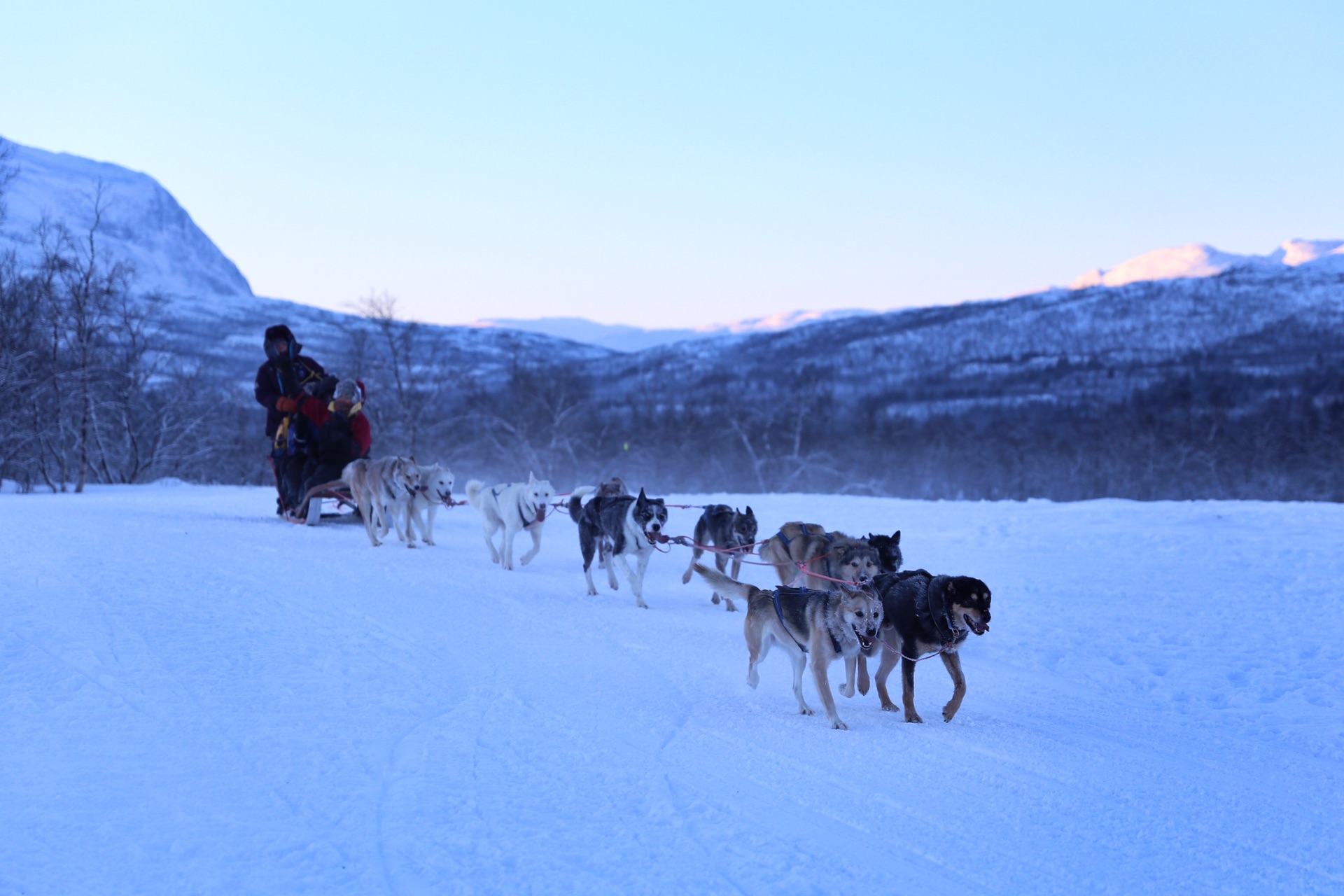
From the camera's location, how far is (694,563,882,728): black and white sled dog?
4.30 m

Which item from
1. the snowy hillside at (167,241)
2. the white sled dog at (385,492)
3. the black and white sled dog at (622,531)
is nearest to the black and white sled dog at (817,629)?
the black and white sled dog at (622,531)

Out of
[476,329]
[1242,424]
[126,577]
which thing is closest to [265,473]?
[126,577]

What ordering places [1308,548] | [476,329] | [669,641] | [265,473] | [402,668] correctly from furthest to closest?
[476,329] → [265,473] → [1308,548] → [669,641] → [402,668]

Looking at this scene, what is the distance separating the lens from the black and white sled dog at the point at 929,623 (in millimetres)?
4316

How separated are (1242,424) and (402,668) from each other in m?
37.6

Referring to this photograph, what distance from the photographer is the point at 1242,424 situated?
3475 cm

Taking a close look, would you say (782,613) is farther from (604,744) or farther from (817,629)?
(604,744)

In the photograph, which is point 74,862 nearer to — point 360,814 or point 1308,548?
point 360,814

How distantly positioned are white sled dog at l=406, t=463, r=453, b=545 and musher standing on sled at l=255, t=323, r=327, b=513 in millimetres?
2274

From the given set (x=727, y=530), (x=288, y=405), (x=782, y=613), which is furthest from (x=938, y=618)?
(x=288, y=405)

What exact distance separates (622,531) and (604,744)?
3996mm

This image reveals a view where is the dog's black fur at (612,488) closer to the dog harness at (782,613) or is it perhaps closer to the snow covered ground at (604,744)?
the snow covered ground at (604,744)

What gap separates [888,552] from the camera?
6.83 meters

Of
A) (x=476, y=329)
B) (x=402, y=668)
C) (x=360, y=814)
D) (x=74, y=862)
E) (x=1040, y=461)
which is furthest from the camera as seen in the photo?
(x=476, y=329)
